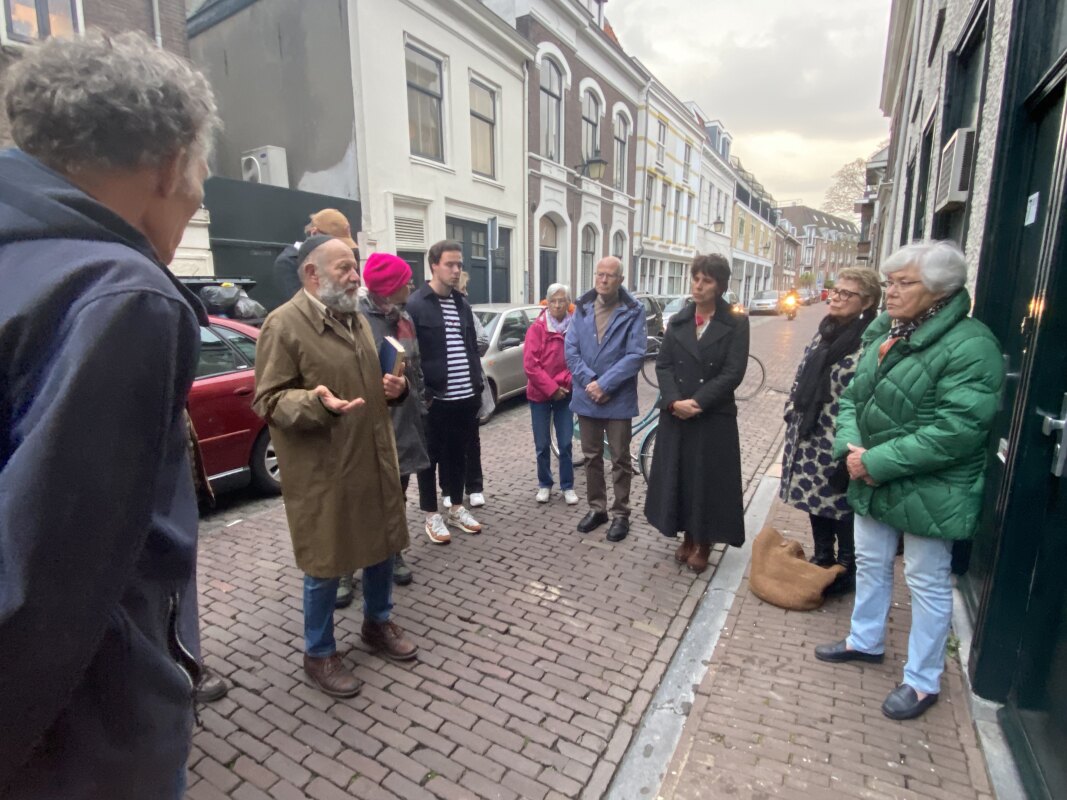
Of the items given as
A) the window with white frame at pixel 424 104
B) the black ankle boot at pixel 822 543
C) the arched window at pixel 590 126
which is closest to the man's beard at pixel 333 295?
the black ankle boot at pixel 822 543

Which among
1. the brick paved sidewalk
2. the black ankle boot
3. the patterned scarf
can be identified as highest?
the patterned scarf

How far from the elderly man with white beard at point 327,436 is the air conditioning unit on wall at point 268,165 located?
36.2 ft

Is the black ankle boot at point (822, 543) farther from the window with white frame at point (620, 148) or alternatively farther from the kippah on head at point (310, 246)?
the window with white frame at point (620, 148)

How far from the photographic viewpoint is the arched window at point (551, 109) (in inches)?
686

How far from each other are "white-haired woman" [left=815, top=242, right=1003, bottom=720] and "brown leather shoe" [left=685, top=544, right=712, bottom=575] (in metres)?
1.20

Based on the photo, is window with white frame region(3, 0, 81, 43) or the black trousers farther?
window with white frame region(3, 0, 81, 43)

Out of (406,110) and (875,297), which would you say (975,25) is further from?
(406,110)

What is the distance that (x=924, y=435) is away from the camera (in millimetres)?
2217

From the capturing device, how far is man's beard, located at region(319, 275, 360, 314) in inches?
98.1

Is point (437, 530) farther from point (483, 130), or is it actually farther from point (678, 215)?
point (678, 215)

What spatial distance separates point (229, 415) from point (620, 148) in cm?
2185

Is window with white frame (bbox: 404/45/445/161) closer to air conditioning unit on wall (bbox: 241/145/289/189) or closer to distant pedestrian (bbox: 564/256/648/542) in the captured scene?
air conditioning unit on wall (bbox: 241/145/289/189)

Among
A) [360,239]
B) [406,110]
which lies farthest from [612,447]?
[406,110]

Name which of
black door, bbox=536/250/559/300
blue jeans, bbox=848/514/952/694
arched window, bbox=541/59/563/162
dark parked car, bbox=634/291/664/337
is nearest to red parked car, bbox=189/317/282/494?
blue jeans, bbox=848/514/952/694
